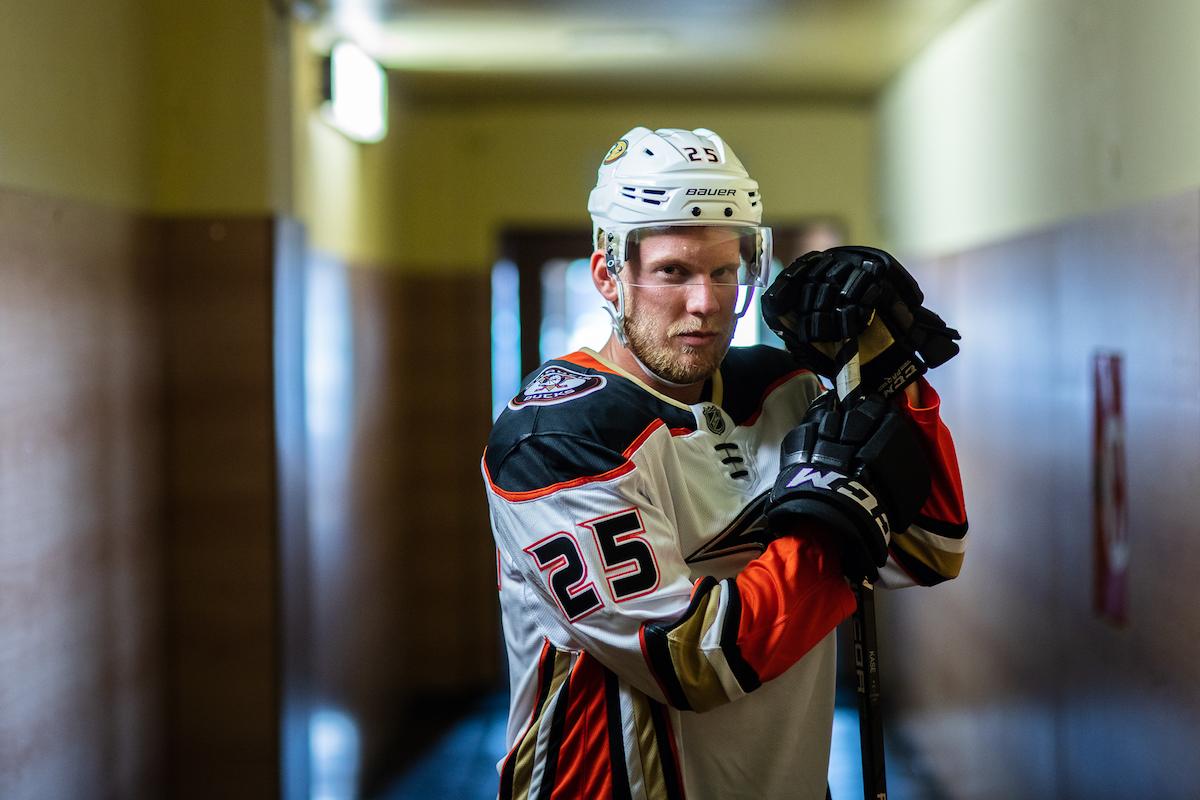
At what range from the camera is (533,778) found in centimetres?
176

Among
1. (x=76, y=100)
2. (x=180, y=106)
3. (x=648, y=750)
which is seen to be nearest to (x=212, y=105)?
(x=180, y=106)

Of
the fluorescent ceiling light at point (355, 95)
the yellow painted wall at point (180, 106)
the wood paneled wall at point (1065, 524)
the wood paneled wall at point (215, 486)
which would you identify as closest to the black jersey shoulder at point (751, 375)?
the wood paneled wall at point (1065, 524)

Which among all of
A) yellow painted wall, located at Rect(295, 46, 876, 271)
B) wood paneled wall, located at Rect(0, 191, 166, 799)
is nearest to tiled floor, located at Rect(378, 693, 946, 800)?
wood paneled wall, located at Rect(0, 191, 166, 799)

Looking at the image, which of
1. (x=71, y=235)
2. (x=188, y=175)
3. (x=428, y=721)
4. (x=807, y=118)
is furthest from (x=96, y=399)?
(x=807, y=118)

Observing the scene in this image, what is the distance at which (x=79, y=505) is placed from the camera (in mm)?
2766

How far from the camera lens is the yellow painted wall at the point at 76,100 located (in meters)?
2.47

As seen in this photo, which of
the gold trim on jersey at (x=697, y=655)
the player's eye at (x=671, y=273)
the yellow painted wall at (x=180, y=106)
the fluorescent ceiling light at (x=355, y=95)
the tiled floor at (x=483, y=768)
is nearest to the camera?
the gold trim on jersey at (x=697, y=655)

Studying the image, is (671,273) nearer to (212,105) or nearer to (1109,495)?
(1109,495)

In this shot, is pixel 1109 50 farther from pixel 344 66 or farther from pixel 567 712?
pixel 344 66

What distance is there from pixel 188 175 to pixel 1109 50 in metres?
2.28

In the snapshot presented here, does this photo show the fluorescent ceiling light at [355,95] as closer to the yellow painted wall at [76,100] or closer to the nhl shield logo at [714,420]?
the yellow painted wall at [76,100]

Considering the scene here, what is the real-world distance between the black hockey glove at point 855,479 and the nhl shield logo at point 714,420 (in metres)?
0.17

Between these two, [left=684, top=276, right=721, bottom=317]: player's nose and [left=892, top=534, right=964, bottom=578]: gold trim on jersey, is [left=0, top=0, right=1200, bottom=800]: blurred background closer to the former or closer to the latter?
[left=892, top=534, right=964, bottom=578]: gold trim on jersey

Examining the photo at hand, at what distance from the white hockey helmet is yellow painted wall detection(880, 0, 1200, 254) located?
3.10 feet
